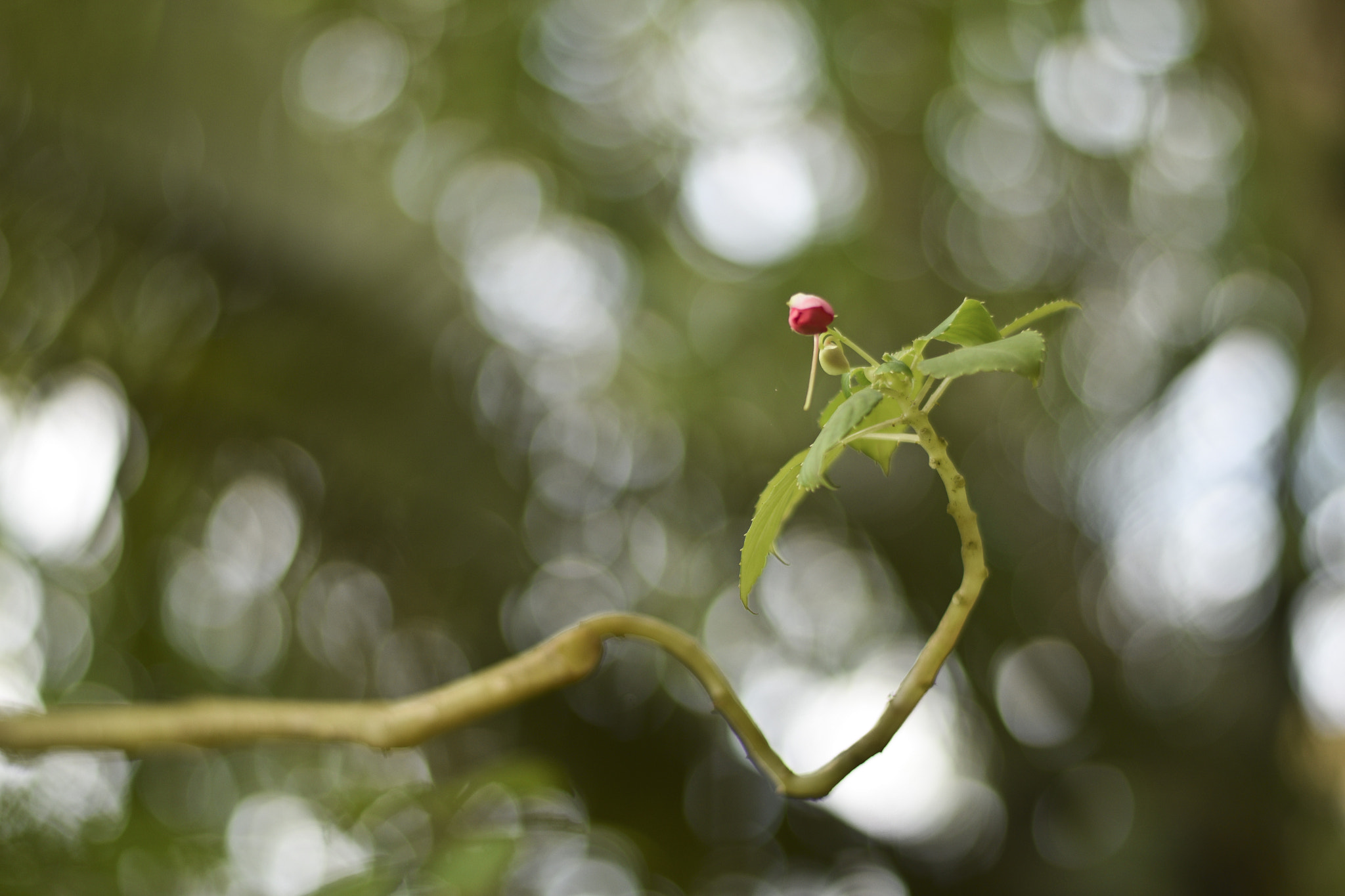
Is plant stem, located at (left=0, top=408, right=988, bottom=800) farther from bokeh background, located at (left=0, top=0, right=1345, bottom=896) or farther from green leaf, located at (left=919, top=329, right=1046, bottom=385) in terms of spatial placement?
bokeh background, located at (left=0, top=0, right=1345, bottom=896)

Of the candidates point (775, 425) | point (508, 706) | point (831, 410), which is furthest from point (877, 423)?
point (775, 425)

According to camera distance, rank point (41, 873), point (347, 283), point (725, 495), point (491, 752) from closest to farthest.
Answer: point (41, 873) → point (347, 283) → point (491, 752) → point (725, 495)

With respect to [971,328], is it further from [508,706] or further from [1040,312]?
[508,706]

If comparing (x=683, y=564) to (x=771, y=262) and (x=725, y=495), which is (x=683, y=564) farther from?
(x=771, y=262)

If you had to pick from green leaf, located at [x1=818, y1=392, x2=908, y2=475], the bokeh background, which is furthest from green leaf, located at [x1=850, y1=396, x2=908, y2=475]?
the bokeh background

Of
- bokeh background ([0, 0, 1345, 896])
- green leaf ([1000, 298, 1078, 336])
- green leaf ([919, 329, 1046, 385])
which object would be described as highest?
bokeh background ([0, 0, 1345, 896])

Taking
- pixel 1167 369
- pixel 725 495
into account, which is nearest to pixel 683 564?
pixel 725 495
